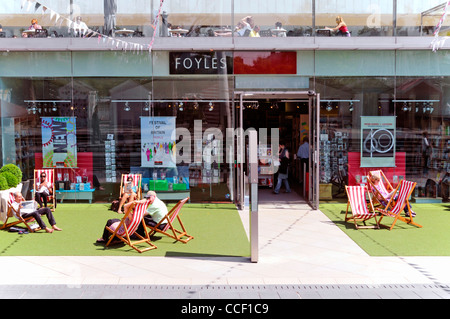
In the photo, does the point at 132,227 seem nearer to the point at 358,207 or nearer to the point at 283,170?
A: the point at 358,207

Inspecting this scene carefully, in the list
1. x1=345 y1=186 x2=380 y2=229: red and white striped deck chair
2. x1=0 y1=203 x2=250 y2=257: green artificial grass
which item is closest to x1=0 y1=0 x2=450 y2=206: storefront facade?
x1=0 y1=203 x2=250 y2=257: green artificial grass

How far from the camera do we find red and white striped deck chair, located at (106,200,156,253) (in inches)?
323

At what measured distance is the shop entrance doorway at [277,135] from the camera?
489 inches

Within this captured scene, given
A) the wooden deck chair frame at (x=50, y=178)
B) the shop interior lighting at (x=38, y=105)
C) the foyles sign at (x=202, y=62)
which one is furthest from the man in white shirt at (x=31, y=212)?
the foyles sign at (x=202, y=62)

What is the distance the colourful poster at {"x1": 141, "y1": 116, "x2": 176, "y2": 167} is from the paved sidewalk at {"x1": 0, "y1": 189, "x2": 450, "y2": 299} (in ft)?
17.1

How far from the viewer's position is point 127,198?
1180 centimetres

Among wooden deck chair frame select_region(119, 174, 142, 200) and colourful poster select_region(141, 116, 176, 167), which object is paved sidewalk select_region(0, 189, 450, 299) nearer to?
wooden deck chair frame select_region(119, 174, 142, 200)

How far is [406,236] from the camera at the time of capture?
30.4ft

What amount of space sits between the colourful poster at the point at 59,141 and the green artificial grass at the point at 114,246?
5.77 feet

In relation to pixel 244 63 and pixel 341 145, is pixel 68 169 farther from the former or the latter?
pixel 341 145

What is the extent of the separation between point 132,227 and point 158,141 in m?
5.09

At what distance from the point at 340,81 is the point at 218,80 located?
10.4ft
